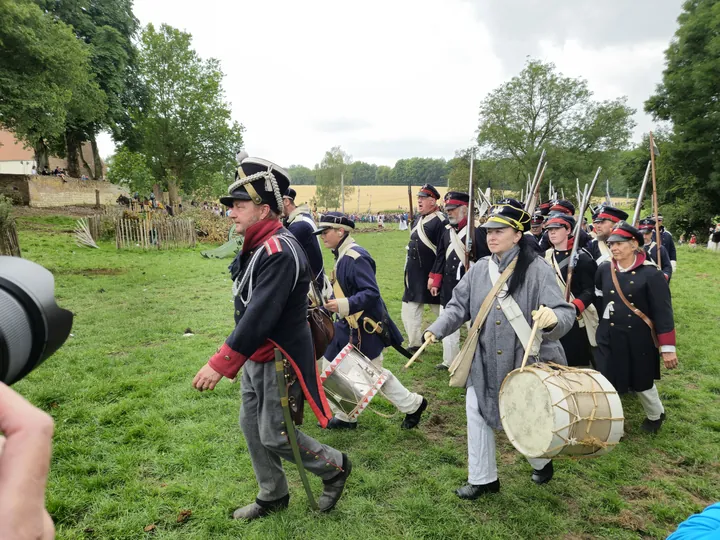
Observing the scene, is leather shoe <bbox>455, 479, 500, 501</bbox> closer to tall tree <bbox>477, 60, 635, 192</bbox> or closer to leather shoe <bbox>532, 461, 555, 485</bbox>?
leather shoe <bbox>532, 461, 555, 485</bbox>

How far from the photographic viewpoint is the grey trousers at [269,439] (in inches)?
123

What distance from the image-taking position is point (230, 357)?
9.27 ft

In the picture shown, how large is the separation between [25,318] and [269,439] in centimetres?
243

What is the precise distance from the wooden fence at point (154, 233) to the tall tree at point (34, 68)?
6.06 meters

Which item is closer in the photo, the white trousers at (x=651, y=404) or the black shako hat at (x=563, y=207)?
the white trousers at (x=651, y=404)

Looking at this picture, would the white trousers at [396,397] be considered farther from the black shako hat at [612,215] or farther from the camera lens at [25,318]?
the black shako hat at [612,215]

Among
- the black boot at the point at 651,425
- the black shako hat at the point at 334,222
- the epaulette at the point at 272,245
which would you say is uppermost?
the black shako hat at the point at 334,222

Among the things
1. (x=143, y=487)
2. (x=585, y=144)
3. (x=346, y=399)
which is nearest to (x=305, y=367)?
(x=346, y=399)

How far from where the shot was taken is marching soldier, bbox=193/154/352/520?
2850mm

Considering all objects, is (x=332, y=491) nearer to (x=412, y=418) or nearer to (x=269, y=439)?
(x=269, y=439)

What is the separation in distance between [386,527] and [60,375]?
484 cm

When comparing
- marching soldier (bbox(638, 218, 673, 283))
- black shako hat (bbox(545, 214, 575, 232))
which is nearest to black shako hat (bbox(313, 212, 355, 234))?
black shako hat (bbox(545, 214, 575, 232))

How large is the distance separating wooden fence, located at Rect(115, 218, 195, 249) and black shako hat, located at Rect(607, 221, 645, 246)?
1839 centimetres

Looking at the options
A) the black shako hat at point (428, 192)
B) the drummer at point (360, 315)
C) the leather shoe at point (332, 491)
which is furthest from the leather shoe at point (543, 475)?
the black shako hat at point (428, 192)
